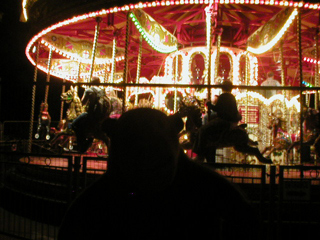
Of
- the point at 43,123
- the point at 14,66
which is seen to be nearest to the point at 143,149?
the point at 43,123

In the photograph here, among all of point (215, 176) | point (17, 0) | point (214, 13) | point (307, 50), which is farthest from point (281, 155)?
point (17, 0)

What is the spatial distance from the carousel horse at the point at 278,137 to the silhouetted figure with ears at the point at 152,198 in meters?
5.68

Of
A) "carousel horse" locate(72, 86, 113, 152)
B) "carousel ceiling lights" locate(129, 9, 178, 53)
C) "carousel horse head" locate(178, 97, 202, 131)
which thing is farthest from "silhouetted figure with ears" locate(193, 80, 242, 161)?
"carousel ceiling lights" locate(129, 9, 178, 53)

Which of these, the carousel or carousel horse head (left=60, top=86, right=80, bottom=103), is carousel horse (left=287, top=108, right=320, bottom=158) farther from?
carousel horse head (left=60, top=86, right=80, bottom=103)

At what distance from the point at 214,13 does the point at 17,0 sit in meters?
14.4

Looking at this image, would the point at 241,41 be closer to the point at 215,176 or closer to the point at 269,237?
the point at 269,237

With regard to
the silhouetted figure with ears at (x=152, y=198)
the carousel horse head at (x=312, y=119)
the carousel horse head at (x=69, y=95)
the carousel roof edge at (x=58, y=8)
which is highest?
the carousel roof edge at (x=58, y=8)

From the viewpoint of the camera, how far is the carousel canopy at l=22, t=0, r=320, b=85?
5.78 meters

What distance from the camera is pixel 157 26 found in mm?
8602

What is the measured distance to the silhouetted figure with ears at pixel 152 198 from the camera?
1.55 metres

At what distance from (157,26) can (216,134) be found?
4506 mm

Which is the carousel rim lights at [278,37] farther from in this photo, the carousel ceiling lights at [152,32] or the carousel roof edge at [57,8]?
the carousel roof edge at [57,8]

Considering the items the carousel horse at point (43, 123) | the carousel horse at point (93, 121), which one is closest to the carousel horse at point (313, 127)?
the carousel horse at point (93, 121)

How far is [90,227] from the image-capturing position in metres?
1.63
